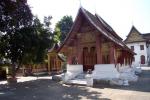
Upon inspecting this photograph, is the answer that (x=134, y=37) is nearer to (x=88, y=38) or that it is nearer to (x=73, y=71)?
(x=88, y=38)

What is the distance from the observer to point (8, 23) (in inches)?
706

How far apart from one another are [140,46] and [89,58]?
3058 centimetres

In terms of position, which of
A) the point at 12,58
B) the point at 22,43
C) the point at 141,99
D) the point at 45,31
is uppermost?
the point at 45,31

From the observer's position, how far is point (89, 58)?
816 inches

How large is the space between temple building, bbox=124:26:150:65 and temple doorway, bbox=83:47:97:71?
29.3 m

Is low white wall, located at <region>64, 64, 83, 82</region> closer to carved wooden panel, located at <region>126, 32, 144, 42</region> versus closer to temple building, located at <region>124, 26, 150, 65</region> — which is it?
temple building, located at <region>124, 26, 150, 65</region>

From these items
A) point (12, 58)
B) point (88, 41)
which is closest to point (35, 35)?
point (12, 58)

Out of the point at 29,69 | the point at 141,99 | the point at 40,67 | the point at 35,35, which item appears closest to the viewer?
the point at 141,99

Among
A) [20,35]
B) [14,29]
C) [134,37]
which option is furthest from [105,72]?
[134,37]

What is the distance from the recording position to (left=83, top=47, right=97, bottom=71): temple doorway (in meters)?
20.5

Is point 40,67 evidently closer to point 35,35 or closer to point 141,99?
point 35,35

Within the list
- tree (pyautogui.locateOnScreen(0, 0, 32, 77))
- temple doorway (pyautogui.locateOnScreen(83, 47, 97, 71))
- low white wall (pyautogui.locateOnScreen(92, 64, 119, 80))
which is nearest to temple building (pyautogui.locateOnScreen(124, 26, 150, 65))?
temple doorway (pyautogui.locateOnScreen(83, 47, 97, 71))

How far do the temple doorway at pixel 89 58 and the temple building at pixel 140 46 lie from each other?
29349mm

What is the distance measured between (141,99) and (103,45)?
8.49 meters
